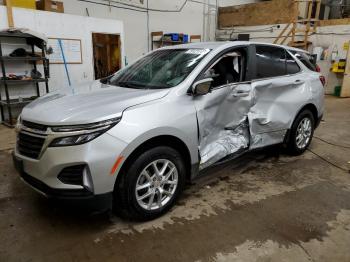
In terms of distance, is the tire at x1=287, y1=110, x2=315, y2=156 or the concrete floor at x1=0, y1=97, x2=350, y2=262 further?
the tire at x1=287, y1=110, x2=315, y2=156

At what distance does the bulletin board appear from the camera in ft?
21.2

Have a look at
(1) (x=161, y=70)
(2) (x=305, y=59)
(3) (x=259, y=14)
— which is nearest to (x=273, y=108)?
(2) (x=305, y=59)

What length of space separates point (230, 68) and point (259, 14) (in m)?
10.5

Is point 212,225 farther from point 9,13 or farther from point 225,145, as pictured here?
point 9,13

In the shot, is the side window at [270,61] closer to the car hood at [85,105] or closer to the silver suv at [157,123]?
the silver suv at [157,123]

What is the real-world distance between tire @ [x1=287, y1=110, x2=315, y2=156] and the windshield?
1.72 meters

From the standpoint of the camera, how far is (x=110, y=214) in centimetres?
252

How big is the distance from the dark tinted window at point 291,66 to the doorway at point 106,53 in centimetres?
524

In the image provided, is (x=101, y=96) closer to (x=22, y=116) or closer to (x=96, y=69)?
(x=22, y=116)

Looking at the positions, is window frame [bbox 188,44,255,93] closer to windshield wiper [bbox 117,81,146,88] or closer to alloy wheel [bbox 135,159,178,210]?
windshield wiper [bbox 117,81,146,88]

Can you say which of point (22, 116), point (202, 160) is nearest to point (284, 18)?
point (202, 160)

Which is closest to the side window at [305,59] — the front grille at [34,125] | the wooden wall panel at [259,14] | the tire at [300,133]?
the tire at [300,133]

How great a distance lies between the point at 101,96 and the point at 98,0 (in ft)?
25.6

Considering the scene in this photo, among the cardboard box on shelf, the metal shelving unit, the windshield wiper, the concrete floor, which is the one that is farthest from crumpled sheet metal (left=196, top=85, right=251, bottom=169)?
the cardboard box on shelf
